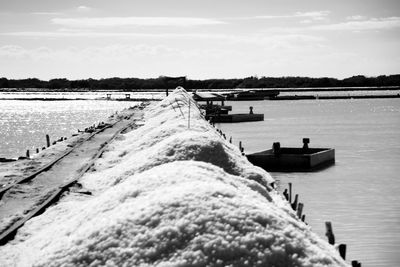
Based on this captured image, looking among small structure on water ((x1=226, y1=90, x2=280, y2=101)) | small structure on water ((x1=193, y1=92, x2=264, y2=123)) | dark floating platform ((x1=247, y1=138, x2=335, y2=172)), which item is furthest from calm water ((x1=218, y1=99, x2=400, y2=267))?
small structure on water ((x1=226, y1=90, x2=280, y2=101))

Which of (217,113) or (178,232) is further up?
(178,232)

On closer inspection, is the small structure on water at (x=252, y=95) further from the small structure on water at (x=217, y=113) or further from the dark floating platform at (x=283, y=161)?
the dark floating platform at (x=283, y=161)

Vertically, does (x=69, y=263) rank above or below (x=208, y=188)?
below

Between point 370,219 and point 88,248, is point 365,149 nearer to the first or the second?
point 370,219

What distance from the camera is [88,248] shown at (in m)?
9.05

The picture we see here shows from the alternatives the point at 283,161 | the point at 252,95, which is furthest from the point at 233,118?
the point at 252,95

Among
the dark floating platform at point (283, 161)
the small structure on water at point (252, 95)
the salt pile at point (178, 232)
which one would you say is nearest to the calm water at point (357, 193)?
the dark floating platform at point (283, 161)

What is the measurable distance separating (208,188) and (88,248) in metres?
2.19

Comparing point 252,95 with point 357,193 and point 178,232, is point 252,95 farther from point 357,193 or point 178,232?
point 178,232

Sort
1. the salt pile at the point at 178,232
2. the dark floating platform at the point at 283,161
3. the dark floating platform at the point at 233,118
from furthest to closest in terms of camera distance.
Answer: the dark floating platform at the point at 233,118 < the dark floating platform at the point at 283,161 < the salt pile at the point at 178,232

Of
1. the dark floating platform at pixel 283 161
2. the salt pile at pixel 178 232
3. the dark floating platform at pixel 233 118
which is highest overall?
the salt pile at pixel 178 232

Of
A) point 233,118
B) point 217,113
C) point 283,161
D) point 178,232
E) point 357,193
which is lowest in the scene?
point 233,118

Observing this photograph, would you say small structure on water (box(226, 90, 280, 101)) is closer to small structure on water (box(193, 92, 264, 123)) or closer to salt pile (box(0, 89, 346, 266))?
small structure on water (box(193, 92, 264, 123))

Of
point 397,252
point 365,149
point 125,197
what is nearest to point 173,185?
point 125,197
